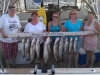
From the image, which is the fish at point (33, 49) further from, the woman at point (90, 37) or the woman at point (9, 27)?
the woman at point (90, 37)

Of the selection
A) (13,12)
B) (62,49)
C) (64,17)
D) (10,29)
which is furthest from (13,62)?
(64,17)

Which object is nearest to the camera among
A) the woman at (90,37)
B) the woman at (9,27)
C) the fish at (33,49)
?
Result: the fish at (33,49)

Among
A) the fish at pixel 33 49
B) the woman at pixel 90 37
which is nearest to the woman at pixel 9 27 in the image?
the fish at pixel 33 49

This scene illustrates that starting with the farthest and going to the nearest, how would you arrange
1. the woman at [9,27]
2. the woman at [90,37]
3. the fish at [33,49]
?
the woman at [90,37] < the woman at [9,27] < the fish at [33,49]

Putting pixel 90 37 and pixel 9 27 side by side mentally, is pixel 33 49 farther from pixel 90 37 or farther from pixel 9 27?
pixel 90 37

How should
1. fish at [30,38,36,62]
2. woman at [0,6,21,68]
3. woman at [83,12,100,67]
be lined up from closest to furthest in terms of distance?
fish at [30,38,36,62] → woman at [0,6,21,68] → woman at [83,12,100,67]

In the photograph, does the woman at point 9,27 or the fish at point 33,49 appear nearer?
the fish at point 33,49

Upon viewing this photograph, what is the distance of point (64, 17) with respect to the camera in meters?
6.55

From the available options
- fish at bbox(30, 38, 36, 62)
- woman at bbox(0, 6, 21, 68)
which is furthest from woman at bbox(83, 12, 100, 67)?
woman at bbox(0, 6, 21, 68)

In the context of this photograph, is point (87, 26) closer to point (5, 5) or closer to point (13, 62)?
point (13, 62)

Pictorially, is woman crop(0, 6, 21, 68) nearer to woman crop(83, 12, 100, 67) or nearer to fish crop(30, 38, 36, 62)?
fish crop(30, 38, 36, 62)

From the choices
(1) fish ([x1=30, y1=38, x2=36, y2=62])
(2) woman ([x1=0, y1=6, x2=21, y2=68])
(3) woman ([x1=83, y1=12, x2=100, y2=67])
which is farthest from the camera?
(3) woman ([x1=83, y1=12, x2=100, y2=67])

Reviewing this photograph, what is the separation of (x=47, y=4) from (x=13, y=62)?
3439 millimetres

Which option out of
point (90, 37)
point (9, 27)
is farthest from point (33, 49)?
point (90, 37)
